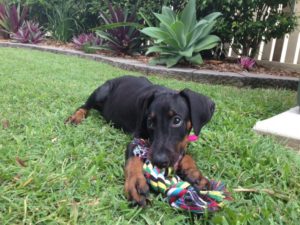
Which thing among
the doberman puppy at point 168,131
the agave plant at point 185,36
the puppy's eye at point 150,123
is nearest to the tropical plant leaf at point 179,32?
the agave plant at point 185,36

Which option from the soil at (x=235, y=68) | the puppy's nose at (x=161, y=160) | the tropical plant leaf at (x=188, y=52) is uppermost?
the tropical plant leaf at (x=188, y=52)

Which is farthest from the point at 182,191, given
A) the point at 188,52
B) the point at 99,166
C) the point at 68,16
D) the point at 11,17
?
the point at 11,17

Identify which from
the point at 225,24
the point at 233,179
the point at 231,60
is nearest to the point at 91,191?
the point at 233,179

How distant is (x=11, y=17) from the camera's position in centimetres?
1078

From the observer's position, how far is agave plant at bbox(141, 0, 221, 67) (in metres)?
6.52

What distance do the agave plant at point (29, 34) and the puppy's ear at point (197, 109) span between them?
8.89 meters

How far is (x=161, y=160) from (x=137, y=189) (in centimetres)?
22

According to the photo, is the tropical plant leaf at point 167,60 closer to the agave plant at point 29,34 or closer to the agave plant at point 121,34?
the agave plant at point 121,34

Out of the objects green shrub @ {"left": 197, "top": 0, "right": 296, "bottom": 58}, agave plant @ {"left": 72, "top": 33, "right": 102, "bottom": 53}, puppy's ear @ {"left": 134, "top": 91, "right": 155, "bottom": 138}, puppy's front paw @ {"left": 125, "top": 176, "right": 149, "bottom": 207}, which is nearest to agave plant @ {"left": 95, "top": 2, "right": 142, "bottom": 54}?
agave plant @ {"left": 72, "top": 33, "right": 102, "bottom": 53}

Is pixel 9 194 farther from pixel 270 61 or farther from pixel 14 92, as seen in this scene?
pixel 270 61

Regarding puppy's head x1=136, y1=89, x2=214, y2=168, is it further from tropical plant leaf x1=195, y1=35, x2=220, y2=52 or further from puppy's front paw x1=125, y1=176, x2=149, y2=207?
tropical plant leaf x1=195, y1=35, x2=220, y2=52

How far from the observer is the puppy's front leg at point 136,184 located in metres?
1.96

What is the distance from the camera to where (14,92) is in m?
4.18

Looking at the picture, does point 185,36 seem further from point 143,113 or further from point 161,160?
point 161,160
